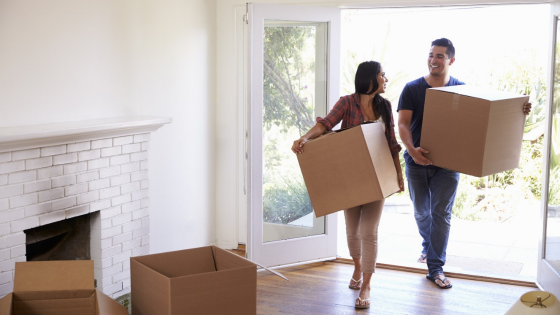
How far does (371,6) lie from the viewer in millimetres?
3789

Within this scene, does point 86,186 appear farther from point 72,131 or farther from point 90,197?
point 72,131

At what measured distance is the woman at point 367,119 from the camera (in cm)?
301

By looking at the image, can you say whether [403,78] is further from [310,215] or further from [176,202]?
[176,202]

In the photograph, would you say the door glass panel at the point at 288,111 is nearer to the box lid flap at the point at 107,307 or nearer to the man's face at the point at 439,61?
the man's face at the point at 439,61

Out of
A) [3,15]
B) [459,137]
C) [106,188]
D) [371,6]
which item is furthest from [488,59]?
[3,15]

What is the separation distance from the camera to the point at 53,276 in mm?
Answer: 1957

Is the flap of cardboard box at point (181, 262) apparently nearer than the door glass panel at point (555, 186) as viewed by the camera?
Yes

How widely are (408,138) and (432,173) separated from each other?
336 millimetres

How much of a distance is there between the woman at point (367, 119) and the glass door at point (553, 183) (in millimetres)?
962

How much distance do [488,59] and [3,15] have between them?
5.90m

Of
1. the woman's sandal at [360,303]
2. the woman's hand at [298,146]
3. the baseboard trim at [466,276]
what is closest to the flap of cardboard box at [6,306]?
the woman's hand at [298,146]

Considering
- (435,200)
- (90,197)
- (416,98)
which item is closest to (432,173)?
(435,200)

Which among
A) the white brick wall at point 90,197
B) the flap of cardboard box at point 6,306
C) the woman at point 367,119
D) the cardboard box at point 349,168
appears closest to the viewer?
the flap of cardboard box at point 6,306

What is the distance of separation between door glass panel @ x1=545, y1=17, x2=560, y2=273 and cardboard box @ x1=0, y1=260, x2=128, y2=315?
2462mm
